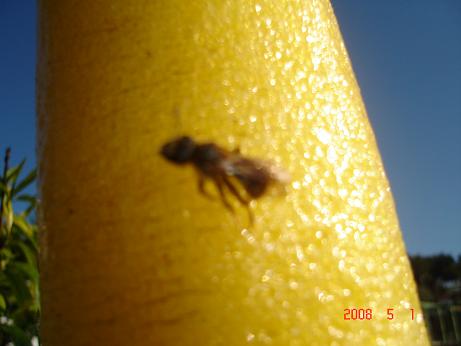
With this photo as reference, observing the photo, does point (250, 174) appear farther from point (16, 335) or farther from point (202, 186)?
point (16, 335)

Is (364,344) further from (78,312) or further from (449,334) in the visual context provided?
(449,334)

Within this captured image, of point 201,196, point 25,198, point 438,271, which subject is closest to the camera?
point 201,196

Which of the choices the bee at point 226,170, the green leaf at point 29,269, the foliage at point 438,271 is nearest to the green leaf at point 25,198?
the green leaf at point 29,269

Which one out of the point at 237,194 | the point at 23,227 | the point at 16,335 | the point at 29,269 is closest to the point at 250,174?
the point at 237,194

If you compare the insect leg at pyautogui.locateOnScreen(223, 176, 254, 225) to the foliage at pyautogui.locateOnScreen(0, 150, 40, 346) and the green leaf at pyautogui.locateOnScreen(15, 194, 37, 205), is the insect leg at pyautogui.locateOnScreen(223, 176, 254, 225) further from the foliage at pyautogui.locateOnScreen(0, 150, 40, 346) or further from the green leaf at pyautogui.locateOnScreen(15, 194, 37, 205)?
the green leaf at pyautogui.locateOnScreen(15, 194, 37, 205)

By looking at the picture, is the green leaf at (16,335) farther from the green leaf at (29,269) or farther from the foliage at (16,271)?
the green leaf at (29,269)

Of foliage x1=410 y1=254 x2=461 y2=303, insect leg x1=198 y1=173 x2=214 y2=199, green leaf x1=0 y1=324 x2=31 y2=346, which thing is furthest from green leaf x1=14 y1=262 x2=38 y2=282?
foliage x1=410 y1=254 x2=461 y2=303
